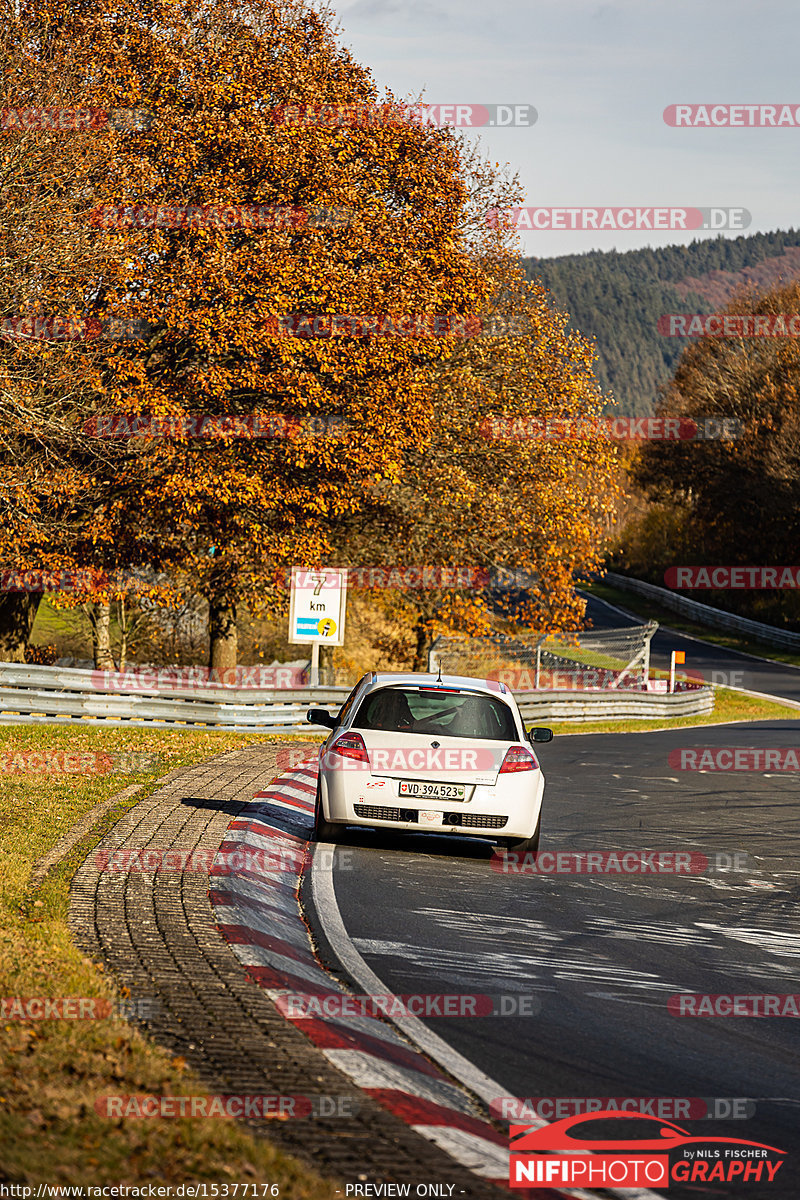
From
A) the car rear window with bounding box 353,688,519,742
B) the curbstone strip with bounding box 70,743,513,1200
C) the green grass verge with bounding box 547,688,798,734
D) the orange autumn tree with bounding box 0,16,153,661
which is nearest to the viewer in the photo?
the curbstone strip with bounding box 70,743,513,1200

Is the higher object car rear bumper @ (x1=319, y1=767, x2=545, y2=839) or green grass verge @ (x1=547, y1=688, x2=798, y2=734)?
car rear bumper @ (x1=319, y1=767, x2=545, y2=839)

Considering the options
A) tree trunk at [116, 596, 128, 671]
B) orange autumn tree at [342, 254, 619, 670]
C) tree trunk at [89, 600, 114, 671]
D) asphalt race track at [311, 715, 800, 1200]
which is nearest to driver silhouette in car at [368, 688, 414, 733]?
asphalt race track at [311, 715, 800, 1200]

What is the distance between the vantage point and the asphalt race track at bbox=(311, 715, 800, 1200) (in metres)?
5.46

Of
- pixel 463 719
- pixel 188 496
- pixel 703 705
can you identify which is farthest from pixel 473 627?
pixel 463 719

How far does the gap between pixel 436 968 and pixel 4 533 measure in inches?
634

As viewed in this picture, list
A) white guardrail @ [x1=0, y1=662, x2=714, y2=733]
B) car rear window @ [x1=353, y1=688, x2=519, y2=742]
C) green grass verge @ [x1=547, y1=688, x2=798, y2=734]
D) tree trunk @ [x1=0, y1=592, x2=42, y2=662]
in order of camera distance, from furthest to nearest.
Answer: green grass verge @ [x1=547, y1=688, x2=798, y2=734], tree trunk @ [x1=0, y1=592, x2=42, y2=662], white guardrail @ [x1=0, y1=662, x2=714, y2=733], car rear window @ [x1=353, y1=688, x2=519, y2=742]

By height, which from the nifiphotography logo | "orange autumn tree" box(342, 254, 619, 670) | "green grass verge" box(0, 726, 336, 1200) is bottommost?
the nifiphotography logo

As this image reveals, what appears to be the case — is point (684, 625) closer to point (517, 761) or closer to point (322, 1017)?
point (517, 761)

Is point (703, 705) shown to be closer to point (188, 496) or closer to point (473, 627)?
point (473, 627)

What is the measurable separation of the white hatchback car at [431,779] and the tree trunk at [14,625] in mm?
15602

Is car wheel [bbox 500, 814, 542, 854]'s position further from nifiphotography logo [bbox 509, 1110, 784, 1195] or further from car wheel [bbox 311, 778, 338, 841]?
nifiphotography logo [bbox 509, 1110, 784, 1195]

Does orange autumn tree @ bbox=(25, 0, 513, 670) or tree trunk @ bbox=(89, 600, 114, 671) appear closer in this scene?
orange autumn tree @ bbox=(25, 0, 513, 670)

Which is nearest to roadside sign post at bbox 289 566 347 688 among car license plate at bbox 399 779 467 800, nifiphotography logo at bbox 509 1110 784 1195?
car license plate at bbox 399 779 467 800

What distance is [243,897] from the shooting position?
8586 mm
